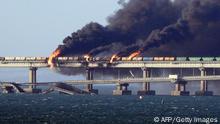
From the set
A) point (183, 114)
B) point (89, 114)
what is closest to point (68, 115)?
point (89, 114)

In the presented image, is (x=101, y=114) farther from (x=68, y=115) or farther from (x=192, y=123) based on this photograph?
(x=192, y=123)

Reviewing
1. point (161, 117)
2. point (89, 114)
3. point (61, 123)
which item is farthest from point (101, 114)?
point (61, 123)

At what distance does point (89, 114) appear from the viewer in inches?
7731

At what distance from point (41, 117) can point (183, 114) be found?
27072mm

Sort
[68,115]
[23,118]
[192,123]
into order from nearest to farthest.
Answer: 1. [192,123]
2. [23,118]
3. [68,115]

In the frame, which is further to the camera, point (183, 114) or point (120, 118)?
point (183, 114)

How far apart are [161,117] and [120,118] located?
23.8 feet

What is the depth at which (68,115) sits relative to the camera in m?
192

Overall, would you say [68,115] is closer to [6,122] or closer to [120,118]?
[120,118]

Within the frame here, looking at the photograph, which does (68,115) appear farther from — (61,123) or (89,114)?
(61,123)

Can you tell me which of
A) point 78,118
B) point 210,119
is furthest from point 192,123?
point 78,118

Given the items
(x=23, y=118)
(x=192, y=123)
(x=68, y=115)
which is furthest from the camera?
(x=68, y=115)

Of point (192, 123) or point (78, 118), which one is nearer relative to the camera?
point (192, 123)

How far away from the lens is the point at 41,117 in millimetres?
184500
